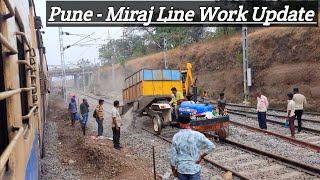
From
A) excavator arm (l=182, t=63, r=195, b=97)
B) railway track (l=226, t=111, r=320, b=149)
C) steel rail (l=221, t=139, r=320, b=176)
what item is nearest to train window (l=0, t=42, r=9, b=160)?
steel rail (l=221, t=139, r=320, b=176)

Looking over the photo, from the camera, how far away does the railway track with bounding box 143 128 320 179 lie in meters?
7.06

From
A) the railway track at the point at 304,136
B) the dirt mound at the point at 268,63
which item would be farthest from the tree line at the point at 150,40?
the railway track at the point at 304,136

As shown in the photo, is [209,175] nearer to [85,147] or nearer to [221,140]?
[221,140]

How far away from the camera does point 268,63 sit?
2588 centimetres

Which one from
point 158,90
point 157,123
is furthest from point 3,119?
point 158,90

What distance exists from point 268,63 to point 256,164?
19.3 meters

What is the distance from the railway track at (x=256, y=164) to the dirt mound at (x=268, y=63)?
10861 millimetres

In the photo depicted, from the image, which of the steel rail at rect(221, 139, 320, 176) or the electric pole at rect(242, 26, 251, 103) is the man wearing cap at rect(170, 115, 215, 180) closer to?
the steel rail at rect(221, 139, 320, 176)

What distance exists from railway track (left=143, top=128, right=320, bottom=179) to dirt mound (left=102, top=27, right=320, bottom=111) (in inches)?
428

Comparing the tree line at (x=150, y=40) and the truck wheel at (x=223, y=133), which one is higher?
the tree line at (x=150, y=40)

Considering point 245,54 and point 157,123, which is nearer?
point 157,123

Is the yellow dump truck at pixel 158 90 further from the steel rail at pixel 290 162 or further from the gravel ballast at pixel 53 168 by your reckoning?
the gravel ballast at pixel 53 168

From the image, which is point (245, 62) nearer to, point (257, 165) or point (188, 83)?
point (188, 83)

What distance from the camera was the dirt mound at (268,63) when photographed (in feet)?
70.8
